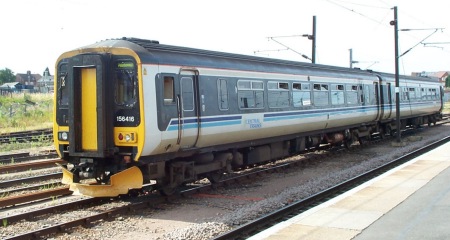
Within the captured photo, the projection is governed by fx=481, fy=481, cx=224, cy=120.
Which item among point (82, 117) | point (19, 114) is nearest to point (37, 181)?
point (82, 117)

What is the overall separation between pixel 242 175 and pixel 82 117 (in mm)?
5234

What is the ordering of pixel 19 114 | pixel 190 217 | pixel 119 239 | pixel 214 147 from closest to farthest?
pixel 119 239, pixel 190 217, pixel 214 147, pixel 19 114

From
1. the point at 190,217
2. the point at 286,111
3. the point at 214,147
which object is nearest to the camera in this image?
the point at 190,217

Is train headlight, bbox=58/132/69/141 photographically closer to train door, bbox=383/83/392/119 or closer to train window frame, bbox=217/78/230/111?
train window frame, bbox=217/78/230/111

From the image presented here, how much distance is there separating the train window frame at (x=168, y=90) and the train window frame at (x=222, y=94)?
1.68m

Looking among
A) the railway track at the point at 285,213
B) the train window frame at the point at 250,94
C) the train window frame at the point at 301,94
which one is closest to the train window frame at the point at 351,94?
the train window frame at the point at 301,94

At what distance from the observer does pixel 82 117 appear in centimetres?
962

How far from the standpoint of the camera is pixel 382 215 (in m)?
7.79

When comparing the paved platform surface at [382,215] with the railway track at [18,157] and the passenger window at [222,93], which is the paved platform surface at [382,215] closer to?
the passenger window at [222,93]

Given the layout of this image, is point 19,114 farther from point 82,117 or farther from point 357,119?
point 82,117

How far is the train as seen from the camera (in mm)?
9266

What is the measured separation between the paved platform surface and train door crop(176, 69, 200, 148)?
3.18 metres

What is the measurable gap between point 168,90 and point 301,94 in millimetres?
6582

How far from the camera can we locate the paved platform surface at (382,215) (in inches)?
267
